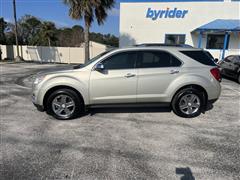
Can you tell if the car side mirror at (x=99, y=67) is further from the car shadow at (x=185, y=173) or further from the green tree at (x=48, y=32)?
the green tree at (x=48, y=32)

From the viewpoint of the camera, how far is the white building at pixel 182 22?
665 inches

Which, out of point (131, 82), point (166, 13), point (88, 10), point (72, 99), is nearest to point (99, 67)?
point (131, 82)

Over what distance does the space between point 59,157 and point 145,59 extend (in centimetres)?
289

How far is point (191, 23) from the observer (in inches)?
680

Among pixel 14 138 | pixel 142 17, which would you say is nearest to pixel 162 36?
pixel 142 17

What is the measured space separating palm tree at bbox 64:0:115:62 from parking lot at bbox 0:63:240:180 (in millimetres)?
9908

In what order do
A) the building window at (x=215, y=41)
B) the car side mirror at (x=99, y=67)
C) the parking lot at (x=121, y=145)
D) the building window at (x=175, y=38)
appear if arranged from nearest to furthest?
the parking lot at (x=121, y=145) → the car side mirror at (x=99, y=67) → the building window at (x=215, y=41) → the building window at (x=175, y=38)

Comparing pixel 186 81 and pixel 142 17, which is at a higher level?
pixel 142 17

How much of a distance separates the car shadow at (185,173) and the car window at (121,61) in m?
2.56

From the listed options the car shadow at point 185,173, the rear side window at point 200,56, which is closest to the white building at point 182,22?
the rear side window at point 200,56

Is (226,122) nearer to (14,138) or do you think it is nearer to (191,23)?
(14,138)

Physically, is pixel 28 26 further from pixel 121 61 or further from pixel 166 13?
pixel 121 61

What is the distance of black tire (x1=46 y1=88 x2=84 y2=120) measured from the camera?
4.73 meters

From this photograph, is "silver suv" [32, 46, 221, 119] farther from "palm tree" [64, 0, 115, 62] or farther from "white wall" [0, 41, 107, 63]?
"white wall" [0, 41, 107, 63]
